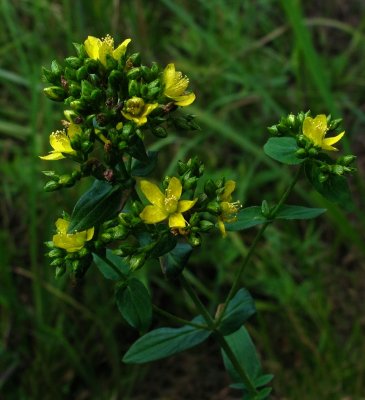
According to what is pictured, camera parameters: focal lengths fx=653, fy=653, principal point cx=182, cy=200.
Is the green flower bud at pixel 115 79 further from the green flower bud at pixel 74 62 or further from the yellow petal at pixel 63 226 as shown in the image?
the yellow petal at pixel 63 226

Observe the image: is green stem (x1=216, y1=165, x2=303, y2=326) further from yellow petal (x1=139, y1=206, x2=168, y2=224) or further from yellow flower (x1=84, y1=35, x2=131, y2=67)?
yellow flower (x1=84, y1=35, x2=131, y2=67)

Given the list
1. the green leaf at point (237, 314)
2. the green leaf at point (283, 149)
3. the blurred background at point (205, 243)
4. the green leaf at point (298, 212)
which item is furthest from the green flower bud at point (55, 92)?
the blurred background at point (205, 243)

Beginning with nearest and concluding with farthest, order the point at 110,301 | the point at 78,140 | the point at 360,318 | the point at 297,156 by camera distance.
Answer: the point at 78,140 → the point at 297,156 → the point at 110,301 → the point at 360,318

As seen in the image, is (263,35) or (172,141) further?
(263,35)

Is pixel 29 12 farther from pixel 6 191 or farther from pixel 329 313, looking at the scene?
pixel 329 313

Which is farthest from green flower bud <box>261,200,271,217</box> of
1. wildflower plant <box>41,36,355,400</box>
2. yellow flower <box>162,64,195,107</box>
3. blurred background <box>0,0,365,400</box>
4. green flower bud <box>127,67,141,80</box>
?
blurred background <box>0,0,365,400</box>

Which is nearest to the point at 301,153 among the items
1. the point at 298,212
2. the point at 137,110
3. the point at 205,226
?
the point at 298,212

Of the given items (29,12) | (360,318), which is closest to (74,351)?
(360,318)
